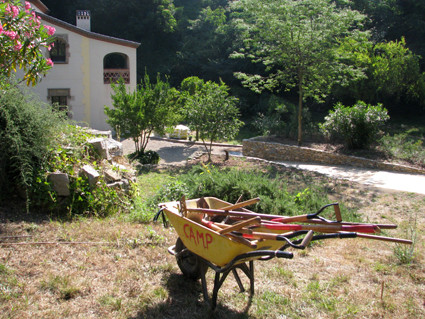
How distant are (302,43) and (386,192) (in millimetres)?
5967

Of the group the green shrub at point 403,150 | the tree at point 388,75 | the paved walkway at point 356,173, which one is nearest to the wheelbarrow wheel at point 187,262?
the paved walkway at point 356,173

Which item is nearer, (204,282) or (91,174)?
(204,282)

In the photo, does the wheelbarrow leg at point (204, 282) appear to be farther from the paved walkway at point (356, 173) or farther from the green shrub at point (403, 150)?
the green shrub at point (403, 150)

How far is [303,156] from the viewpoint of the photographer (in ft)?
45.0

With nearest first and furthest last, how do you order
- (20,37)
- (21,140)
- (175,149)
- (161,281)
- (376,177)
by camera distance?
1. (161,281)
2. (21,140)
3. (20,37)
4. (376,177)
5. (175,149)

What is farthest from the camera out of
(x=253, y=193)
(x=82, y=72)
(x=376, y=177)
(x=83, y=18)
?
(x=83, y=18)

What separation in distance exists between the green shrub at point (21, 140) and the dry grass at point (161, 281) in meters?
0.63

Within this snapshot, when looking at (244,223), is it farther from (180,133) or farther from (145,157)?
(180,133)

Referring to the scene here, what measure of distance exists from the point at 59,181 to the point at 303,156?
9.43 meters

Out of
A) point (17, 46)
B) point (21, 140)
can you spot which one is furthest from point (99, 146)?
point (17, 46)

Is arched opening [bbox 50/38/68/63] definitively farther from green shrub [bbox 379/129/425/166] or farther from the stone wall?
green shrub [bbox 379/129/425/166]

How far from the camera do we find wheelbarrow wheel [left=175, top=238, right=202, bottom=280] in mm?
4082

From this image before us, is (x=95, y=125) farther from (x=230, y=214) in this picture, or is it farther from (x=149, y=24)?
(x=230, y=214)

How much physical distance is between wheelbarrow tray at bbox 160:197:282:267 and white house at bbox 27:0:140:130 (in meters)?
17.9
